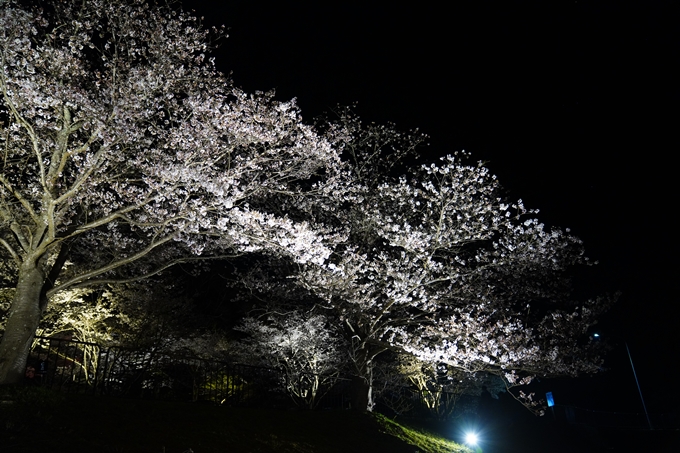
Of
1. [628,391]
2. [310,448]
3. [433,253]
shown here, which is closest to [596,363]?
[433,253]

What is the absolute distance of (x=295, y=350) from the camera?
50.6 ft

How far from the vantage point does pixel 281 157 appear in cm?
1120

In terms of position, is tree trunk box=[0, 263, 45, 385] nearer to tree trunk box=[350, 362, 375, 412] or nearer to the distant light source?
tree trunk box=[350, 362, 375, 412]

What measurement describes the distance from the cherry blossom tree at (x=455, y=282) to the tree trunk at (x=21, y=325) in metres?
6.09

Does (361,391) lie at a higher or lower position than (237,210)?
lower

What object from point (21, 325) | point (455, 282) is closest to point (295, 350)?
point (455, 282)

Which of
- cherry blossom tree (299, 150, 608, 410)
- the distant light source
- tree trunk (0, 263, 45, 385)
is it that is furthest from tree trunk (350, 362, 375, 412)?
tree trunk (0, 263, 45, 385)

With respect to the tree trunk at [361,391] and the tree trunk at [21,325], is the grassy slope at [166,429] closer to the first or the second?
the tree trunk at [21,325]

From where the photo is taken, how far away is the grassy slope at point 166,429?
6.09 metres

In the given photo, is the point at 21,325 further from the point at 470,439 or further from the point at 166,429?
the point at 470,439

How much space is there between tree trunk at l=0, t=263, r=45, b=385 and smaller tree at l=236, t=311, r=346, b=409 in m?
7.86

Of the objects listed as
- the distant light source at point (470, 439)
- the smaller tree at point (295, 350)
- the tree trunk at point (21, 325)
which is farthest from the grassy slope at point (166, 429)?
the distant light source at point (470, 439)

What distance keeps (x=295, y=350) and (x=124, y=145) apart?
8853 mm

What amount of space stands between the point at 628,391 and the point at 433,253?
1086 inches
